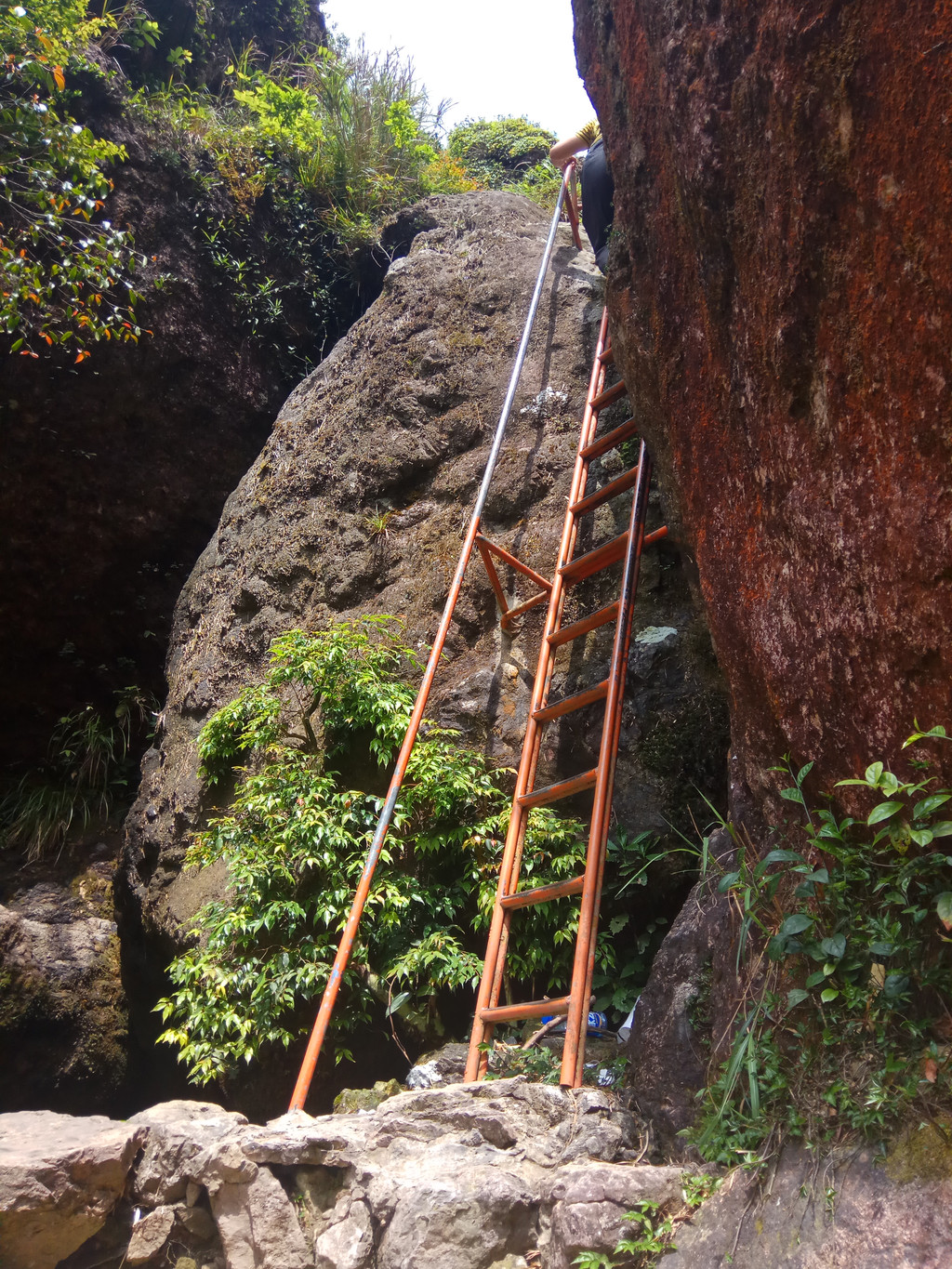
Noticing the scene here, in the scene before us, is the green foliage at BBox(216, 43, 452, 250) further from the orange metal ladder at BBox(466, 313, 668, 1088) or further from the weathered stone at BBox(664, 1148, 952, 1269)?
the weathered stone at BBox(664, 1148, 952, 1269)

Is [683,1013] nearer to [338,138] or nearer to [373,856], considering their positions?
[373,856]

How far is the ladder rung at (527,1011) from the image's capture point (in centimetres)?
252

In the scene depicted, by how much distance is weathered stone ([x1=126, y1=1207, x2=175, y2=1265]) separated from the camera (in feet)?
7.28

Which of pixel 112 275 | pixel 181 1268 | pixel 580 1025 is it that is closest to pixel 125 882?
pixel 181 1268

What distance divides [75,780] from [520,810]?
4.34 metres

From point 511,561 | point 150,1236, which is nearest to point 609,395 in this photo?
point 511,561

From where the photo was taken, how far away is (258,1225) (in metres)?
2.01

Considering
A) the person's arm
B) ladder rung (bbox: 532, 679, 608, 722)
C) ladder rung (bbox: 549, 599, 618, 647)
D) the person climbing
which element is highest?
the person's arm

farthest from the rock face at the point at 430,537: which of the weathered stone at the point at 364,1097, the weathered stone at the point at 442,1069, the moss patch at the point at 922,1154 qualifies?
the moss patch at the point at 922,1154

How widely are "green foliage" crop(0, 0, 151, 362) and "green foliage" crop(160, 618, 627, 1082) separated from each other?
8.29 ft

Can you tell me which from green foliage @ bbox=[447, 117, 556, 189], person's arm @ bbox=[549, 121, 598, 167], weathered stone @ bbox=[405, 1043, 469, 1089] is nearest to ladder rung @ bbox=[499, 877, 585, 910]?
weathered stone @ bbox=[405, 1043, 469, 1089]

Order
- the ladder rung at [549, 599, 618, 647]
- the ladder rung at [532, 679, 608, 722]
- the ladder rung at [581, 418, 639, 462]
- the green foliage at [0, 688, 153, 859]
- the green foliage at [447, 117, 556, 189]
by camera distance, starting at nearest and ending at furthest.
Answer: the ladder rung at [532, 679, 608, 722], the ladder rung at [549, 599, 618, 647], the ladder rung at [581, 418, 639, 462], the green foliage at [0, 688, 153, 859], the green foliage at [447, 117, 556, 189]

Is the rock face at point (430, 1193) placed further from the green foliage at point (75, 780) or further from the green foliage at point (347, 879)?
the green foliage at point (75, 780)

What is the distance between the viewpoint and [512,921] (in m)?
3.32
